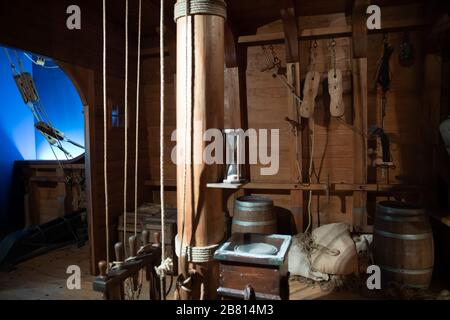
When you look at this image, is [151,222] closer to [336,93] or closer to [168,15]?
[168,15]

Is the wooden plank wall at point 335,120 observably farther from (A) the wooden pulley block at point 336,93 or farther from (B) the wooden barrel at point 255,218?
(B) the wooden barrel at point 255,218

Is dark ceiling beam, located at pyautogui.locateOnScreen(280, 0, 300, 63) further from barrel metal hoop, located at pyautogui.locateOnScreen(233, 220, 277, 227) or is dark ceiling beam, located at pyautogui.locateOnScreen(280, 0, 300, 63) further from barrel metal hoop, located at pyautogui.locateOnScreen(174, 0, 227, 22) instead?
barrel metal hoop, located at pyautogui.locateOnScreen(174, 0, 227, 22)

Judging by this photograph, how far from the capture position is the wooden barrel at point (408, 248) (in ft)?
8.30

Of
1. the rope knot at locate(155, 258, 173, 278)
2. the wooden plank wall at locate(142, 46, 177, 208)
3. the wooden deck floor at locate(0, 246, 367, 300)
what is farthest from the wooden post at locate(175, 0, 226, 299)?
the wooden plank wall at locate(142, 46, 177, 208)

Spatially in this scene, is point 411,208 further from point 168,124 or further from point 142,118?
point 142,118

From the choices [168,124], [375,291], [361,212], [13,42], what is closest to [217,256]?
[375,291]

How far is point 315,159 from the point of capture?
11.6ft

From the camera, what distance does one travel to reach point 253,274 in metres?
1.41

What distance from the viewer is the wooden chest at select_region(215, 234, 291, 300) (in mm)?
1380

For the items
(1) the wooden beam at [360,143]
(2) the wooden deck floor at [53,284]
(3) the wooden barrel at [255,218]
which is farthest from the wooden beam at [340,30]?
(2) the wooden deck floor at [53,284]

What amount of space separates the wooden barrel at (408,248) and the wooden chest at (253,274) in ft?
5.07

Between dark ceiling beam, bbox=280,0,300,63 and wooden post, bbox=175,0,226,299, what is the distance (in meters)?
1.94

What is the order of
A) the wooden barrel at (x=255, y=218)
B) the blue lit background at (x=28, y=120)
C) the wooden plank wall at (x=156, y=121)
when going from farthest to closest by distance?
1. the blue lit background at (x=28, y=120)
2. the wooden plank wall at (x=156, y=121)
3. the wooden barrel at (x=255, y=218)

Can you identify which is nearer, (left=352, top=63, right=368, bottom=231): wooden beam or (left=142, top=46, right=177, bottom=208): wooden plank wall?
(left=352, top=63, right=368, bottom=231): wooden beam
